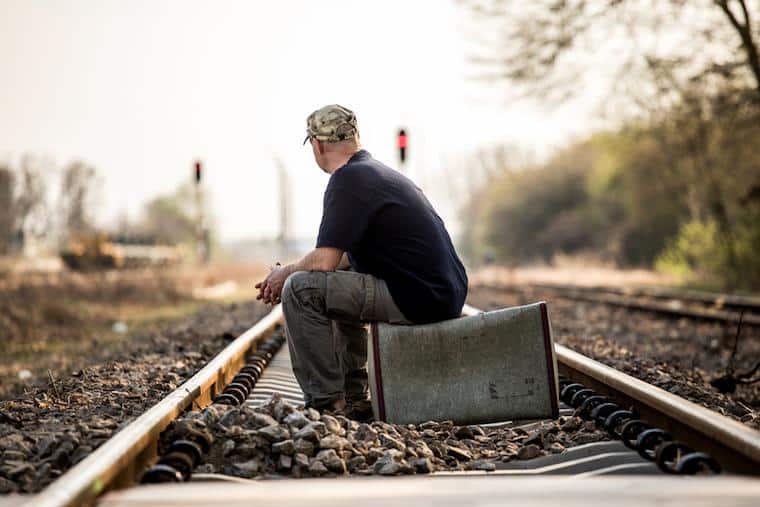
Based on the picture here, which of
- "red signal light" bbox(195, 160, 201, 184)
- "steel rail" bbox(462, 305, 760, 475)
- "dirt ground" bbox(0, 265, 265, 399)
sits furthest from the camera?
"red signal light" bbox(195, 160, 201, 184)

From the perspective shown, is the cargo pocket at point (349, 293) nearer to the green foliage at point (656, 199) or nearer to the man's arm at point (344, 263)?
the man's arm at point (344, 263)

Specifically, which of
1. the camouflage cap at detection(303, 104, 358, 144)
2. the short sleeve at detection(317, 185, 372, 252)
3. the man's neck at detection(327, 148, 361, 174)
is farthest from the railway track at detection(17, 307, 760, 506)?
the camouflage cap at detection(303, 104, 358, 144)

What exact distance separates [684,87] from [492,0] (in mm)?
5684

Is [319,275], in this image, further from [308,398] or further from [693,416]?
[693,416]

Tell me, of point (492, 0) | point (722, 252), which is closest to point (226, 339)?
point (492, 0)

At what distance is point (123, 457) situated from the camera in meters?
3.10

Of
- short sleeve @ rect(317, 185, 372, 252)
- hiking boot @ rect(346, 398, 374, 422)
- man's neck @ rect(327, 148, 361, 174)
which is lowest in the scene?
hiking boot @ rect(346, 398, 374, 422)

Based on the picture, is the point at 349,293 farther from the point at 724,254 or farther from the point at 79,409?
the point at 724,254

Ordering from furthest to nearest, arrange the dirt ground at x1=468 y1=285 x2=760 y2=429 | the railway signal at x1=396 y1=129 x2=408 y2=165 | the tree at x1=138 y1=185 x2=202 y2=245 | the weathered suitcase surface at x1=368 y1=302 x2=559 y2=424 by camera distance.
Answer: the tree at x1=138 y1=185 x2=202 y2=245
the railway signal at x1=396 y1=129 x2=408 y2=165
the dirt ground at x1=468 y1=285 x2=760 y2=429
the weathered suitcase surface at x1=368 y1=302 x2=559 y2=424

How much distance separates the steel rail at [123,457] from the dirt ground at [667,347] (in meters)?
2.47

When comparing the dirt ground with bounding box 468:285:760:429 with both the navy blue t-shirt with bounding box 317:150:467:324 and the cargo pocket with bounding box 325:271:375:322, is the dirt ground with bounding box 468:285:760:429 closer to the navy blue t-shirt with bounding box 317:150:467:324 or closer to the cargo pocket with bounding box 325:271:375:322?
the navy blue t-shirt with bounding box 317:150:467:324

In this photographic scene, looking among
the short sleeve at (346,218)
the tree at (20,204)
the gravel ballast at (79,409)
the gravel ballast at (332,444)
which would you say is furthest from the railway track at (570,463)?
the tree at (20,204)

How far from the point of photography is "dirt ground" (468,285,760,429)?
541cm

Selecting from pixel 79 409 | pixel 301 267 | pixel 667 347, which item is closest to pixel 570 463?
pixel 301 267
